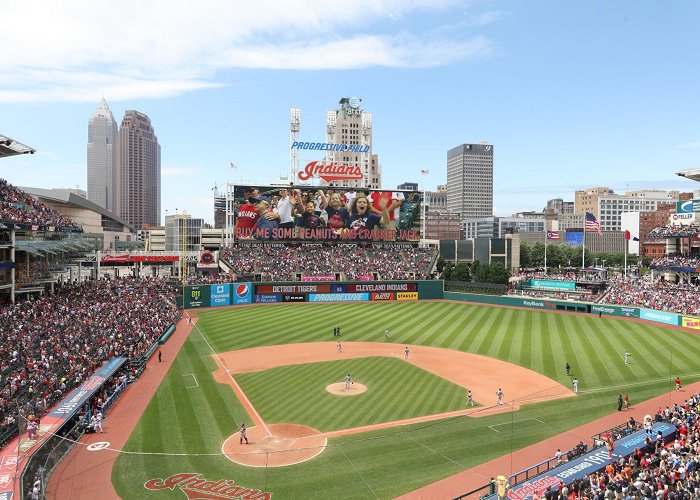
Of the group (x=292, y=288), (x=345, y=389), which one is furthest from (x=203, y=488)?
(x=292, y=288)

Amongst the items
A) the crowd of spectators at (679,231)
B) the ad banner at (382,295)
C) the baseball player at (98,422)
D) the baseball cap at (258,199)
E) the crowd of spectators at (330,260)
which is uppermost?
the baseball cap at (258,199)

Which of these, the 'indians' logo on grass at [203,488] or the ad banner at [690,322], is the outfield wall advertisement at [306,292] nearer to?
the ad banner at [690,322]

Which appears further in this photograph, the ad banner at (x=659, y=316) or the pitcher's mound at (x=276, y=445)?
the ad banner at (x=659, y=316)

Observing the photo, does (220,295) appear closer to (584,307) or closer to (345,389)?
(345,389)

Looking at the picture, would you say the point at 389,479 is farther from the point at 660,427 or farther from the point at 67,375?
the point at 67,375

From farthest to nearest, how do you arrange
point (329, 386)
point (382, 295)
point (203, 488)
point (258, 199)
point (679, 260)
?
point (258, 199)
point (382, 295)
point (679, 260)
point (329, 386)
point (203, 488)

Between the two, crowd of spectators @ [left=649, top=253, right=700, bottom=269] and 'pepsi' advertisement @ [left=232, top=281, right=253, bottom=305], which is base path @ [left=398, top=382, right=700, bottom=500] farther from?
'pepsi' advertisement @ [left=232, top=281, right=253, bottom=305]

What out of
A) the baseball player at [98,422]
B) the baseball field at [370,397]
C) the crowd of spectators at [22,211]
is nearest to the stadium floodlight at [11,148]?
the crowd of spectators at [22,211]
